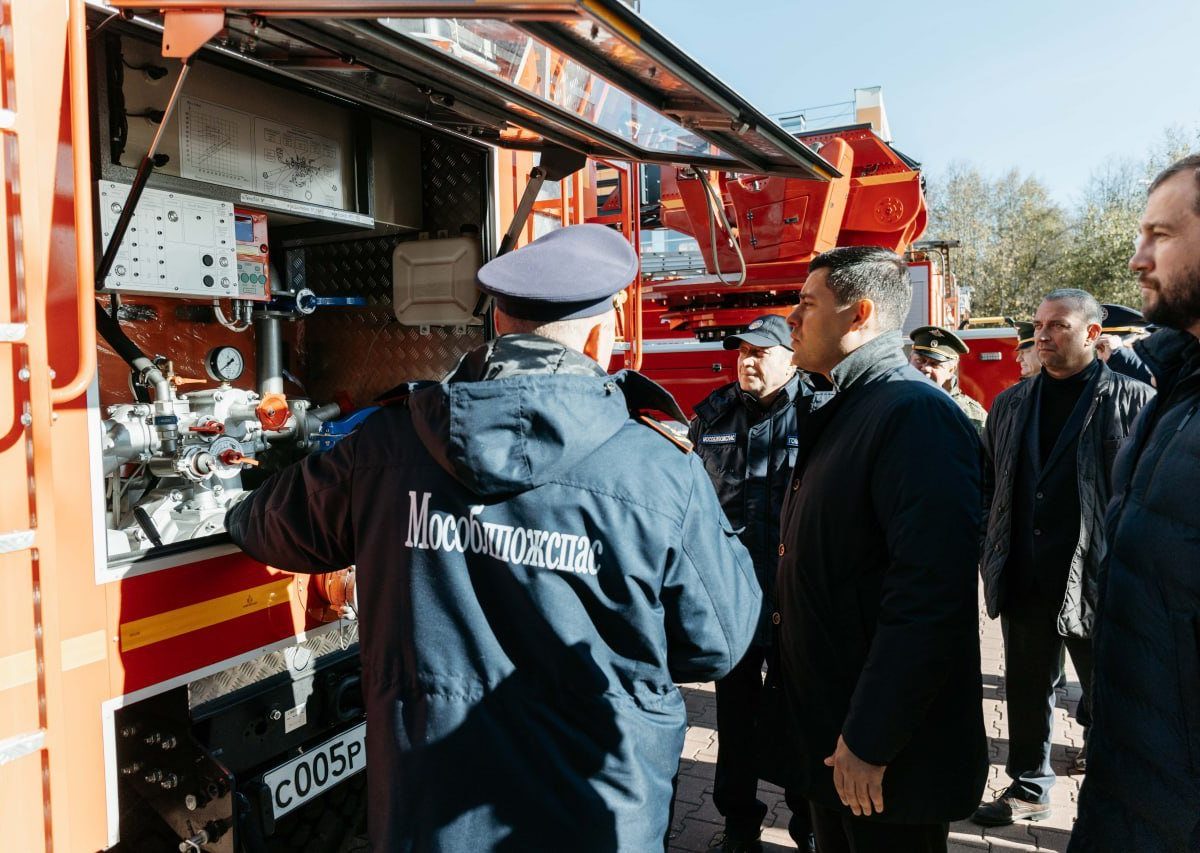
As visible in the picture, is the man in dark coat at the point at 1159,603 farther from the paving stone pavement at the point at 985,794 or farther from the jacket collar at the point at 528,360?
the paving stone pavement at the point at 985,794

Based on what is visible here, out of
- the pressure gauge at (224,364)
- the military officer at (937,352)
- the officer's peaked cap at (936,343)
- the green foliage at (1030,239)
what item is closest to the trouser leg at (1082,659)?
the military officer at (937,352)

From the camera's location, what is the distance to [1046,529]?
320 cm

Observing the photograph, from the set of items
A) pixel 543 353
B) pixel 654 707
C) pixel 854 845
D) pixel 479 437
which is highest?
pixel 543 353

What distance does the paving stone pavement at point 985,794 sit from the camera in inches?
125

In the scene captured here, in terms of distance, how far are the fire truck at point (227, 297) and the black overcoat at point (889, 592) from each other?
3.16ft

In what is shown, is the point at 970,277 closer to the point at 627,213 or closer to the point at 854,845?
the point at 627,213

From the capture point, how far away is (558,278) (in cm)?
155

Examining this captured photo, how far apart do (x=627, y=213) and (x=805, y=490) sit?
2.31 meters

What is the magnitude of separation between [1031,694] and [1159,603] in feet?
7.10

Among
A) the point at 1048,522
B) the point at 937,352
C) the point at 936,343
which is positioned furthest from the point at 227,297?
the point at 936,343

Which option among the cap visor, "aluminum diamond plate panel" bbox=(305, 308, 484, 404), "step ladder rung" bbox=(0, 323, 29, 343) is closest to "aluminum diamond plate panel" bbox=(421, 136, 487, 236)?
"aluminum diamond plate panel" bbox=(305, 308, 484, 404)

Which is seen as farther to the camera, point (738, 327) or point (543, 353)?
point (738, 327)

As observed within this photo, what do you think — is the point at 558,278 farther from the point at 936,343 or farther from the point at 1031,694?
the point at 936,343

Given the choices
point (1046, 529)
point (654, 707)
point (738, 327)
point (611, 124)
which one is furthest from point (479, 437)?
point (738, 327)
